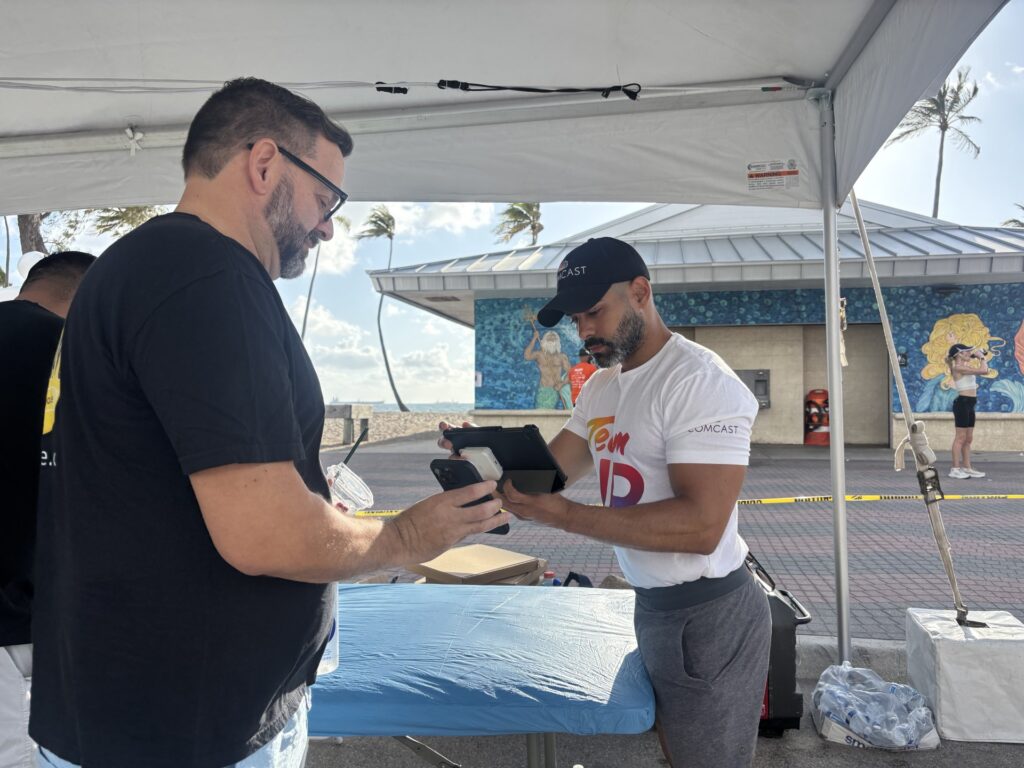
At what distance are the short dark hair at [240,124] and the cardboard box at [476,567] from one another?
9.43 ft

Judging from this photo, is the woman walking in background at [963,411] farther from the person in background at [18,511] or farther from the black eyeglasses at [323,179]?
the person in background at [18,511]

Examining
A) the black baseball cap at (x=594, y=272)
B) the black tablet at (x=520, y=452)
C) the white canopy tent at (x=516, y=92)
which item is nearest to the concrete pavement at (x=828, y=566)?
the white canopy tent at (x=516, y=92)

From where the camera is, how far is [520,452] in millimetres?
2074

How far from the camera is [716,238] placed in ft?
53.8

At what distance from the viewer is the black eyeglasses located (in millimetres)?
1247

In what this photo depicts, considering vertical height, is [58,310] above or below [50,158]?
below

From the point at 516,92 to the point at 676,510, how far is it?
235 cm

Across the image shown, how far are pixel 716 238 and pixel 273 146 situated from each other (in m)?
16.4

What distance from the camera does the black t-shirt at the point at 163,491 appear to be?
3.18 feet

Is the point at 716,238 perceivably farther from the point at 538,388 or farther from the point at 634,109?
the point at 634,109

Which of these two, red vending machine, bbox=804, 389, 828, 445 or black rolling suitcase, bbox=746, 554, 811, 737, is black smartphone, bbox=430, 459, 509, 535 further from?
red vending machine, bbox=804, 389, 828, 445

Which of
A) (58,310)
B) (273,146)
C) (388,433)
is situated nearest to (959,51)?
(273,146)

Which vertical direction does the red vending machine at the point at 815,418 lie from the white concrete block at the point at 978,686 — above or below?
above

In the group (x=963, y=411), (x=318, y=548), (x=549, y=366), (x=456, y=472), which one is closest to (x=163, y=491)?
(x=318, y=548)
